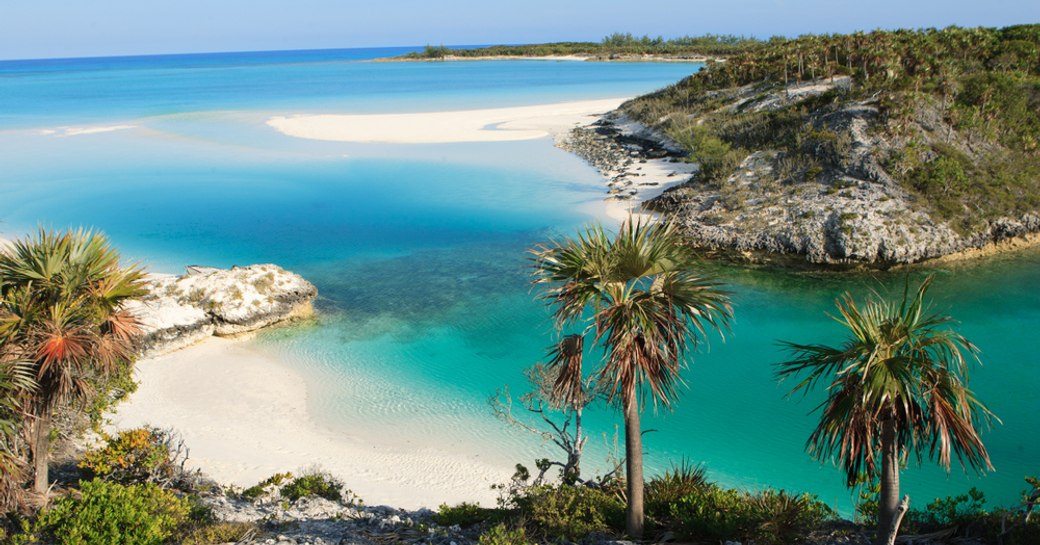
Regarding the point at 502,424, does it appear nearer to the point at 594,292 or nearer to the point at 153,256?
the point at 594,292

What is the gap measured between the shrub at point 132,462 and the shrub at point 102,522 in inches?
97.9

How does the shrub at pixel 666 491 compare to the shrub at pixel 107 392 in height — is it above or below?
below

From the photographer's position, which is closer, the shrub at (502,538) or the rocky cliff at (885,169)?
the shrub at (502,538)

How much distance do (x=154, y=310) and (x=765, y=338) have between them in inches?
844

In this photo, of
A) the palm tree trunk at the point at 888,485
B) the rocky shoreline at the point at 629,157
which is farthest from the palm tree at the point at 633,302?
the rocky shoreline at the point at 629,157

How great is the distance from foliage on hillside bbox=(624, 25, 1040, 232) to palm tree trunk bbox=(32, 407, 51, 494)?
33226 millimetres

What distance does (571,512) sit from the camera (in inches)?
450

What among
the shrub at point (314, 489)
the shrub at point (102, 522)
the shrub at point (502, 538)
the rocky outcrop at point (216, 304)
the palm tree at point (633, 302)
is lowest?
the shrub at point (102, 522)

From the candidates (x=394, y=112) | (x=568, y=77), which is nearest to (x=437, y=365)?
(x=394, y=112)

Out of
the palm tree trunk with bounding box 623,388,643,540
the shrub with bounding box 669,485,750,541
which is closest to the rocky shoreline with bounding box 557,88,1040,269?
the shrub with bounding box 669,485,750,541

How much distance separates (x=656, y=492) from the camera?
11875 millimetres

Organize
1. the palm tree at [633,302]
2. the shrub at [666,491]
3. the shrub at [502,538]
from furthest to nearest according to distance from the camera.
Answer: the shrub at [666,491] < the palm tree at [633,302] < the shrub at [502,538]

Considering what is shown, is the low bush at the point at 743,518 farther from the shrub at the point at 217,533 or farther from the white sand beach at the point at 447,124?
the white sand beach at the point at 447,124

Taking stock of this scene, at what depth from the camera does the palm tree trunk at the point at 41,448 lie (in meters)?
11.8
